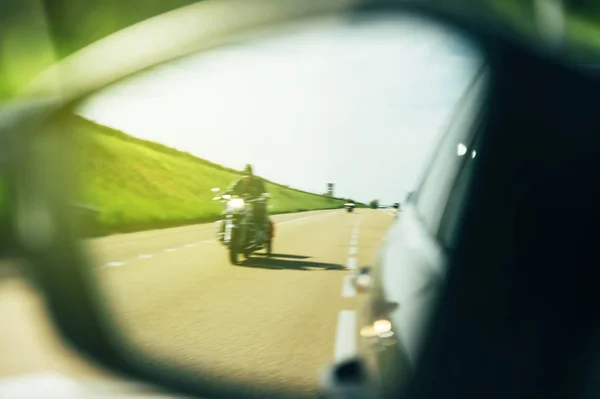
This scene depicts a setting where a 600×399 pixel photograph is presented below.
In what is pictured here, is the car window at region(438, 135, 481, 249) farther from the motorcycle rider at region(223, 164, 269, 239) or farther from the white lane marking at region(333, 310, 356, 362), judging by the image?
the motorcycle rider at region(223, 164, 269, 239)

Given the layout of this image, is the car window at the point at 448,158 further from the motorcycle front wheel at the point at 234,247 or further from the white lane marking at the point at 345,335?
the motorcycle front wheel at the point at 234,247

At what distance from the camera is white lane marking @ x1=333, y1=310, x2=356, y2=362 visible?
197 inches

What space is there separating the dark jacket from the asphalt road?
108 centimetres

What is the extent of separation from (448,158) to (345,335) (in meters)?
3.64

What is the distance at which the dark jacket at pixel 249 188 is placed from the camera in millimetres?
10258

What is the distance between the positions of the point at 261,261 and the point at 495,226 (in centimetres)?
1064

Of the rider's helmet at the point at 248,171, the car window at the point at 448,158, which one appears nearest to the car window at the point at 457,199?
the car window at the point at 448,158

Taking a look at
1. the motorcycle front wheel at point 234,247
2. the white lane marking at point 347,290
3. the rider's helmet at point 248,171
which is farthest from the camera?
the motorcycle front wheel at point 234,247

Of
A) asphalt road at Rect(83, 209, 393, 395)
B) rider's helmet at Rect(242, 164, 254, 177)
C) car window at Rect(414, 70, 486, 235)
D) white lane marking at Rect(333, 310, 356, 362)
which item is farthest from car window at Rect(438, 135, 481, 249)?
rider's helmet at Rect(242, 164, 254, 177)

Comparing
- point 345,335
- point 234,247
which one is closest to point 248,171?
point 234,247

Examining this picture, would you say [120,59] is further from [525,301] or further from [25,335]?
[25,335]

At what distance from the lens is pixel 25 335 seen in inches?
217

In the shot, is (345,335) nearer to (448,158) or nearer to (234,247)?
(448,158)

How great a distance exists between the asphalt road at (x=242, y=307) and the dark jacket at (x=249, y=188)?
1.08 metres
